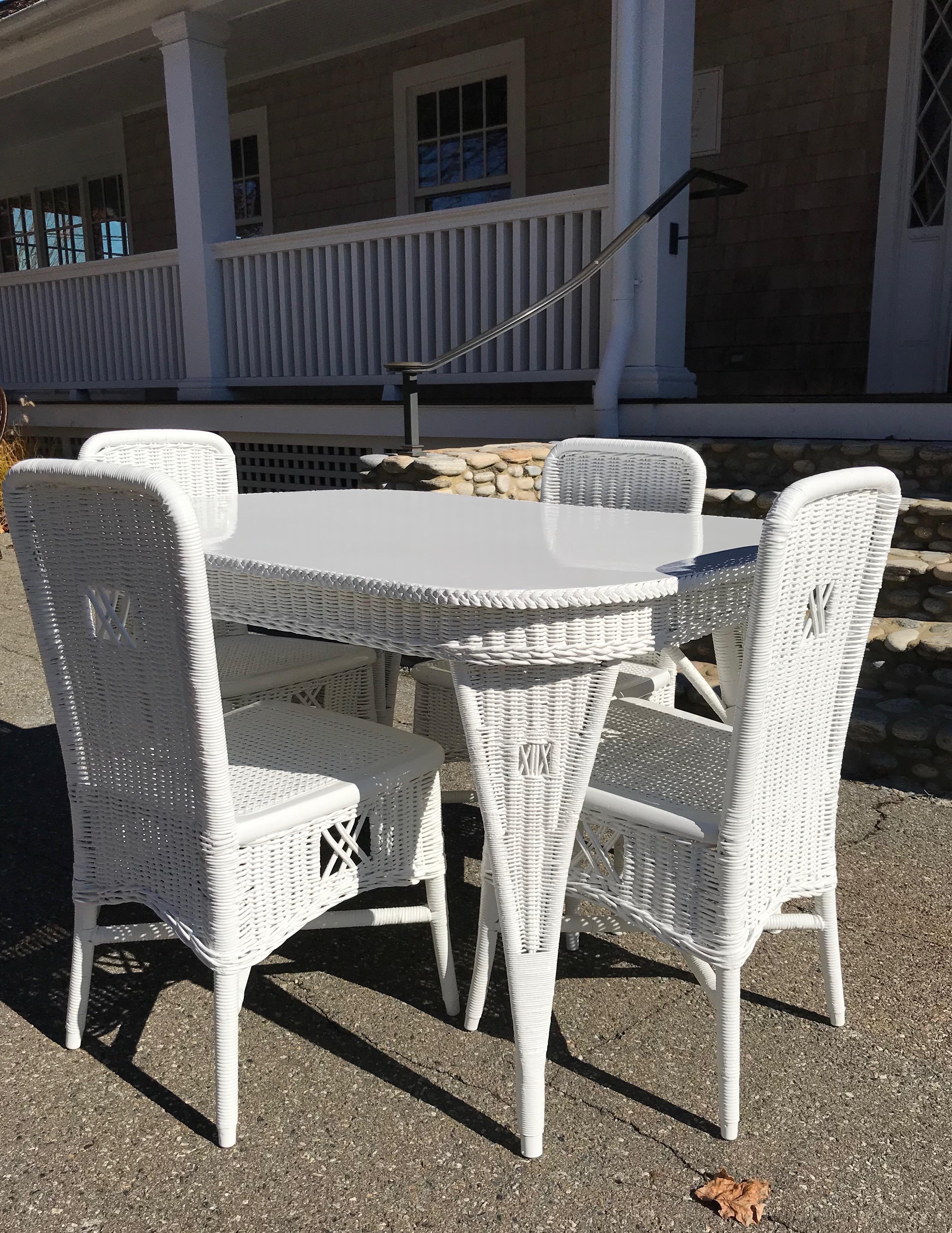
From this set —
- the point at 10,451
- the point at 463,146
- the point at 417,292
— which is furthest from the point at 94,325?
the point at 463,146

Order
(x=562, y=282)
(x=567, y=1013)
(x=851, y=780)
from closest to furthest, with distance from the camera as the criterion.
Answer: (x=567, y=1013)
(x=851, y=780)
(x=562, y=282)

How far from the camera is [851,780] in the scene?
3133mm

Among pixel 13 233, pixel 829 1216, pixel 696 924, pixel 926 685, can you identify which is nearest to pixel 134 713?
pixel 696 924

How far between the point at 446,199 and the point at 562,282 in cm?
271

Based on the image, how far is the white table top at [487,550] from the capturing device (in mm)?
1594

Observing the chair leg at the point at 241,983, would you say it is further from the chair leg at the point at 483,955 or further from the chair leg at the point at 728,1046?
the chair leg at the point at 728,1046

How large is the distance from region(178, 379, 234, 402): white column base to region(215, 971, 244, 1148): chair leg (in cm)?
592

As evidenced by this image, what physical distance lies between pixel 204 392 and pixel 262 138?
315 cm

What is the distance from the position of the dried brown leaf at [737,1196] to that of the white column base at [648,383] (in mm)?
4099

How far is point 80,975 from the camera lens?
1.92 m

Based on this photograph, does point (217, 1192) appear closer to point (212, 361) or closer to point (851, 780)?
point (851, 780)

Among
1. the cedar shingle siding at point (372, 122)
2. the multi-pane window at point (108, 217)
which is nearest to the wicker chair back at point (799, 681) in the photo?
the cedar shingle siding at point (372, 122)

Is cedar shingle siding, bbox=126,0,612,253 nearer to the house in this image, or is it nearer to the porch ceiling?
the house

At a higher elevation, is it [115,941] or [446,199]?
[446,199]
